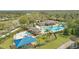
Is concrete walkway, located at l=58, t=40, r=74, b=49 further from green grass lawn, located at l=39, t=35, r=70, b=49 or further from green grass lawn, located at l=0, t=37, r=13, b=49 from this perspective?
green grass lawn, located at l=0, t=37, r=13, b=49

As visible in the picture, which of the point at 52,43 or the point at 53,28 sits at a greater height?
the point at 53,28

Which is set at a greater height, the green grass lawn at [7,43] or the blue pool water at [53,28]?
the blue pool water at [53,28]

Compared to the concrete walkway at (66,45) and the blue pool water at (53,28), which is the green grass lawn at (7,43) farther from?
the concrete walkway at (66,45)

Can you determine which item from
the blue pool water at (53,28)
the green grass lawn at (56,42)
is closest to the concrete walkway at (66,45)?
the green grass lawn at (56,42)

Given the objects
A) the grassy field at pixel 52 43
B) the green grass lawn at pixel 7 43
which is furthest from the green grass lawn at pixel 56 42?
the green grass lawn at pixel 7 43

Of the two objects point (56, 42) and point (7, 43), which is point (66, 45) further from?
point (7, 43)

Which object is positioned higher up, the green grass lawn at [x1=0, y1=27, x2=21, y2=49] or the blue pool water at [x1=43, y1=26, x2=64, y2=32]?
the blue pool water at [x1=43, y1=26, x2=64, y2=32]

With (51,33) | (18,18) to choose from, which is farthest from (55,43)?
(18,18)

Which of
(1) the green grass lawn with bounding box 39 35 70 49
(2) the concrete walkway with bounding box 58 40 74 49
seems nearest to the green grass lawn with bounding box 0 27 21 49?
(1) the green grass lawn with bounding box 39 35 70 49

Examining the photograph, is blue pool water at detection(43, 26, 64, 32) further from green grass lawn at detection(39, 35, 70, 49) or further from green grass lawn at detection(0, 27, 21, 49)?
green grass lawn at detection(0, 27, 21, 49)

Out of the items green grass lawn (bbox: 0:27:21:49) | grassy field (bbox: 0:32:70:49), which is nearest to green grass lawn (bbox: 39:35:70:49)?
grassy field (bbox: 0:32:70:49)

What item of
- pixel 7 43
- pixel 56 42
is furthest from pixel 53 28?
pixel 7 43

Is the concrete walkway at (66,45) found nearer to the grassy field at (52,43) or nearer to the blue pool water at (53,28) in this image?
the grassy field at (52,43)
